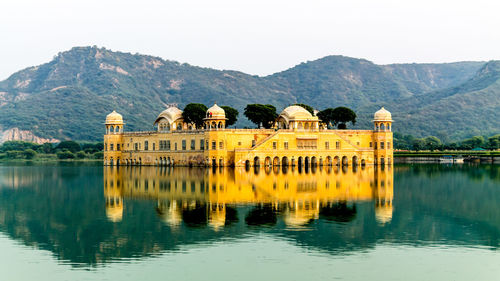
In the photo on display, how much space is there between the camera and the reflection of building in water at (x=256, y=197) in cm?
3186

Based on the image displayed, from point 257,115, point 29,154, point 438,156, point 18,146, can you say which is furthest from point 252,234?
point 18,146

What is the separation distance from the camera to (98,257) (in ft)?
75.2

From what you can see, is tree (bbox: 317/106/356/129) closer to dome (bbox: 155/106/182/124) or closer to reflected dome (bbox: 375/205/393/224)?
dome (bbox: 155/106/182/124)

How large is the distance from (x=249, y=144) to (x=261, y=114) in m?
12.3

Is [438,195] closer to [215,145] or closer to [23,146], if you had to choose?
[215,145]

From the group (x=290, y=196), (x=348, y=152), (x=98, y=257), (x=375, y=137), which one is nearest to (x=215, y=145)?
(x=348, y=152)

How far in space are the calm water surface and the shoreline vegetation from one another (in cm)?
8674

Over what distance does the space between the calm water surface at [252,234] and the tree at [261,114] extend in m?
49.9

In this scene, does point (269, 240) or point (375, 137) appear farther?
point (375, 137)

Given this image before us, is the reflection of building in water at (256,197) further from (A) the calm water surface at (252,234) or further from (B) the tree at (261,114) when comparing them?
A: (B) the tree at (261,114)

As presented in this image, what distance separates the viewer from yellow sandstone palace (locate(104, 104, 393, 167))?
82.3 meters

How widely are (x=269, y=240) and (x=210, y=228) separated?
380cm

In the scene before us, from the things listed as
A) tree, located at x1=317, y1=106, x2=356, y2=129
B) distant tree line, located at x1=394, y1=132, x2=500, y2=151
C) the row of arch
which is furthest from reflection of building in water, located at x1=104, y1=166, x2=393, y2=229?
distant tree line, located at x1=394, y1=132, x2=500, y2=151

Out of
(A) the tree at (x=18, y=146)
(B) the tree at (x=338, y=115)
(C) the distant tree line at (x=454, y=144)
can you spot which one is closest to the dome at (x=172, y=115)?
(B) the tree at (x=338, y=115)
